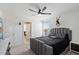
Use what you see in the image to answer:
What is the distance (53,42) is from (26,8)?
0.85 metres

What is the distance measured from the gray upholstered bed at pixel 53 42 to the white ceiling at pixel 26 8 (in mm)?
402

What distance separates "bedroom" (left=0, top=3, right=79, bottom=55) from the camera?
5.68ft

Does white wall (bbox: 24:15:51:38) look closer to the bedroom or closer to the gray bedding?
the bedroom

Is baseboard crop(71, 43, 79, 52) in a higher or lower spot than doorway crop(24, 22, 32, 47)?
lower

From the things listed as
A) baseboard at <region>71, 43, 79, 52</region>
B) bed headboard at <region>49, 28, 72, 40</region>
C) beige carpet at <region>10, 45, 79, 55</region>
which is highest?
bed headboard at <region>49, 28, 72, 40</region>

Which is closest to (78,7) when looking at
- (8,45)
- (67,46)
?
(67,46)

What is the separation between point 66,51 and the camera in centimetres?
177

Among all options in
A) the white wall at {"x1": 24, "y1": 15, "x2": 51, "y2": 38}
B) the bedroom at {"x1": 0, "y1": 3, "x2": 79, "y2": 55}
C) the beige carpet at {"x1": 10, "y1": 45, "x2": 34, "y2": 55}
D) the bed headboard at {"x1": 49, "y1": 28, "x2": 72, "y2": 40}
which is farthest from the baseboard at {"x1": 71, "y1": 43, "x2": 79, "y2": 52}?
the beige carpet at {"x1": 10, "y1": 45, "x2": 34, "y2": 55}

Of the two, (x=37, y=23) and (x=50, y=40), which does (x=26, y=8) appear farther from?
(x=50, y=40)

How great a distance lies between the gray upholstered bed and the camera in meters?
1.73

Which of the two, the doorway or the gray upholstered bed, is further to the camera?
the doorway

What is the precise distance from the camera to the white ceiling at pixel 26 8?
1.72 metres

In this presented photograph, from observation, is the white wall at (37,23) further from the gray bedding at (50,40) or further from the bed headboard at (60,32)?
the bed headboard at (60,32)
